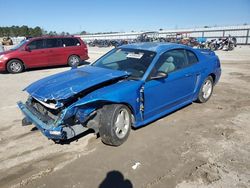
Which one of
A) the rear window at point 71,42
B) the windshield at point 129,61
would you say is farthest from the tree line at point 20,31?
the windshield at point 129,61

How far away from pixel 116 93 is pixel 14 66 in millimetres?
9471

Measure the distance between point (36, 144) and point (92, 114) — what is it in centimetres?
123

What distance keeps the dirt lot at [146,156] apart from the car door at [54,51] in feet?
24.2

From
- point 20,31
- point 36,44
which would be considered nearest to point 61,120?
point 36,44

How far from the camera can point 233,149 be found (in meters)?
3.80

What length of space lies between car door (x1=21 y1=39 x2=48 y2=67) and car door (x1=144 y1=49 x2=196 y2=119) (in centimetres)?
871

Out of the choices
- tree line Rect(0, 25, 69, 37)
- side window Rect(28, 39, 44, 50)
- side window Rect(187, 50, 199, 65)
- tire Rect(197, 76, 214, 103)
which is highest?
tree line Rect(0, 25, 69, 37)

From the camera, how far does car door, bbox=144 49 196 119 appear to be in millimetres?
4203

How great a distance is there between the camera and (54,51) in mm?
12242

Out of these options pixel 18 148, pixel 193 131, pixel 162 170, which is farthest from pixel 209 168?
pixel 18 148

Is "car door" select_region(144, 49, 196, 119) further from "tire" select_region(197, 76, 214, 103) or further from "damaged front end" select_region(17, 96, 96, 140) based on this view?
"damaged front end" select_region(17, 96, 96, 140)

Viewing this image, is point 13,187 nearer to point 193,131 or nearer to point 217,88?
point 193,131

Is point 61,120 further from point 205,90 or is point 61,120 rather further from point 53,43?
point 53,43

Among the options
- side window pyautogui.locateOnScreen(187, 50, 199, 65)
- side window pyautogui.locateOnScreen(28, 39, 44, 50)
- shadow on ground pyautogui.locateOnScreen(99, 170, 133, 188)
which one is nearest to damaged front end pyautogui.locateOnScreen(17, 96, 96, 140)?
shadow on ground pyautogui.locateOnScreen(99, 170, 133, 188)
